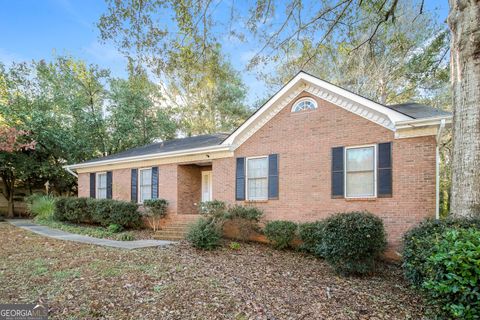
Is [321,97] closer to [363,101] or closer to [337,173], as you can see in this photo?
[363,101]

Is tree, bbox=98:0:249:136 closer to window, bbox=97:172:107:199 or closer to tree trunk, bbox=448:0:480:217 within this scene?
tree trunk, bbox=448:0:480:217

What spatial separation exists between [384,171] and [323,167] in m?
1.76

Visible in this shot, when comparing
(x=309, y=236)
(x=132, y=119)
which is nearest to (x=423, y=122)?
(x=309, y=236)

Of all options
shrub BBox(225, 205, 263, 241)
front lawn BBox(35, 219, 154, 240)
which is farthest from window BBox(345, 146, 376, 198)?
front lawn BBox(35, 219, 154, 240)

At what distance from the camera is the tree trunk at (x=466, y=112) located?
18.3 feet

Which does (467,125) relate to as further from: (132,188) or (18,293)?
(132,188)

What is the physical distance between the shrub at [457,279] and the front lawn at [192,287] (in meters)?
1.32

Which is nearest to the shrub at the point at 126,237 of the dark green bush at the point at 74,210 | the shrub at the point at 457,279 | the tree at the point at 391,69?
the dark green bush at the point at 74,210

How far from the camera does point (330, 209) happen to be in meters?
9.22

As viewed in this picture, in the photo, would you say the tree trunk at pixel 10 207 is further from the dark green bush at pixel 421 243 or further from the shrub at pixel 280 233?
the dark green bush at pixel 421 243

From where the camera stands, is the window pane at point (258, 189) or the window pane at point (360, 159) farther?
the window pane at point (258, 189)

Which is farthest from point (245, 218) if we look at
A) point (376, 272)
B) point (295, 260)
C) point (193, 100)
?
point (193, 100)

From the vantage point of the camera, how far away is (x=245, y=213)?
10.1 metres

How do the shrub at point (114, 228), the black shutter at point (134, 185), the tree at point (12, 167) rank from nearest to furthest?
1. the shrub at point (114, 228)
2. the black shutter at point (134, 185)
3. the tree at point (12, 167)
